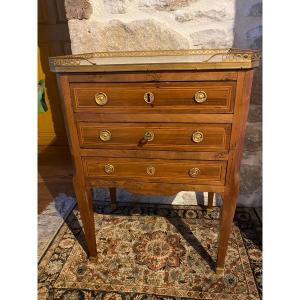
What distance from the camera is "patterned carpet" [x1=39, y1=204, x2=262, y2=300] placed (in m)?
1.67

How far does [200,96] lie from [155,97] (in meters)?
0.23

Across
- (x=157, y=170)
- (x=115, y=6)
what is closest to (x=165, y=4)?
(x=115, y=6)

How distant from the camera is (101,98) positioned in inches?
53.9

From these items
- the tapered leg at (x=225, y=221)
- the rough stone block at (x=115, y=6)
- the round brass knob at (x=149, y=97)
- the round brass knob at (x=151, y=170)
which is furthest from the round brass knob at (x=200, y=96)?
the rough stone block at (x=115, y=6)

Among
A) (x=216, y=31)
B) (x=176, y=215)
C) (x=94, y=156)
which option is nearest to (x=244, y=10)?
(x=216, y=31)

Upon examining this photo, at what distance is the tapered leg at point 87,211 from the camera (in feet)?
5.32

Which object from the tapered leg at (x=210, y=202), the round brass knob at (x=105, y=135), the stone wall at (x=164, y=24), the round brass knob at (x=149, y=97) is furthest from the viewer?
the tapered leg at (x=210, y=202)

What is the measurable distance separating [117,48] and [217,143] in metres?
1.19

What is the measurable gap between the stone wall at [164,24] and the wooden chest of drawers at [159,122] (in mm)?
436

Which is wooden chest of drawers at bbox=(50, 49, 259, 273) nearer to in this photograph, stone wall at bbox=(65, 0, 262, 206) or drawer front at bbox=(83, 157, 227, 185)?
drawer front at bbox=(83, 157, 227, 185)

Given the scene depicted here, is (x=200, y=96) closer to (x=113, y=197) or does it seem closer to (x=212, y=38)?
(x=212, y=38)

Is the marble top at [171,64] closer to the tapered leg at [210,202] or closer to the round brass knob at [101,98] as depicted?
the round brass knob at [101,98]

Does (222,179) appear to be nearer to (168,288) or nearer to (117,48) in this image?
(168,288)

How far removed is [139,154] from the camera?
1471mm
